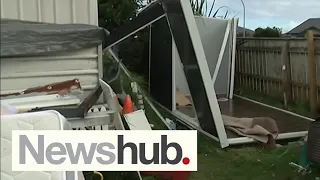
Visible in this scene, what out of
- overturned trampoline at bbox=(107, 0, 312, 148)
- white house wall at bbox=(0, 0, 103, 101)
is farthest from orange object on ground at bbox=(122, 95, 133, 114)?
white house wall at bbox=(0, 0, 103, 101)

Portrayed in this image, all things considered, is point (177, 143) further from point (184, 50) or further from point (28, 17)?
point (184, 50)

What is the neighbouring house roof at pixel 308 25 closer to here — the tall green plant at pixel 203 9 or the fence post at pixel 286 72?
the fence post at pixel 286 72

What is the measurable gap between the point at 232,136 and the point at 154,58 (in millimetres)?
Result: 2303

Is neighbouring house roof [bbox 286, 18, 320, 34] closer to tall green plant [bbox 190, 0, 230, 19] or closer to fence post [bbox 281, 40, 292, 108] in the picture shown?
fence post [bbox 281, 40, 292, 108]

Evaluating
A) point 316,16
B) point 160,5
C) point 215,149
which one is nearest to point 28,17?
point 160,5

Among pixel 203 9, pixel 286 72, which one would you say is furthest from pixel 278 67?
pixel 203 9

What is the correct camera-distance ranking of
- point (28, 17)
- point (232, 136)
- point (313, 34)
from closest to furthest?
point (28, 17) < point (232, 136) < point (313, 34)

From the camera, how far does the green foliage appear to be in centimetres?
765

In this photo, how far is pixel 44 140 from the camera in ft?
5.96

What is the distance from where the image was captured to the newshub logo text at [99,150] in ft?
5.87

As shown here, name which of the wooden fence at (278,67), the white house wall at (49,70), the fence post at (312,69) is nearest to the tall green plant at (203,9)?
the wooden fence at (278,67)

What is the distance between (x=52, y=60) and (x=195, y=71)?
234 cm

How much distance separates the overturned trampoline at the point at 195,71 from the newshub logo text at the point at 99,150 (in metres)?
1.38

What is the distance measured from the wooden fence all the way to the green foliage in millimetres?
218
